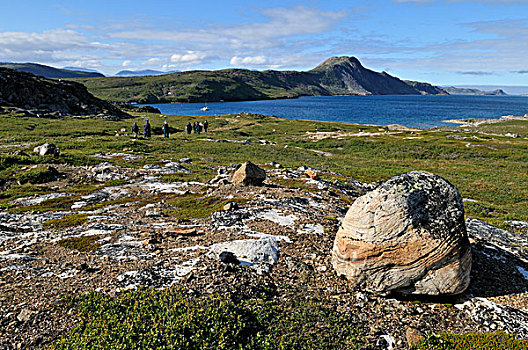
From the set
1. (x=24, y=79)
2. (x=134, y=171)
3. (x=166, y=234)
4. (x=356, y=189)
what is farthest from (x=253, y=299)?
(x=24, y=79)

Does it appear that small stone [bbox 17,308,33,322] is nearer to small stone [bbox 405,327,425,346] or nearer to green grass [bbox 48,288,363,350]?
green grass [bbox 48,288,363,350]

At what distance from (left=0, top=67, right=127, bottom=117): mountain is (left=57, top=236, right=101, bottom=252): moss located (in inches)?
3569

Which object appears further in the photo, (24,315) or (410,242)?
(410,242)

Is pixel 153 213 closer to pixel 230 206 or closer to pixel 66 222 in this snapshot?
pixel 66 222

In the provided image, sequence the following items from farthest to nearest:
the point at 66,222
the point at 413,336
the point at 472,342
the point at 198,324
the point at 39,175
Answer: the point at 39,175 → the point at 66,222 → the point at 413,336 → the point at 472,342 → the point at 198,324

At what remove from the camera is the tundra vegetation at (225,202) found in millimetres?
8711

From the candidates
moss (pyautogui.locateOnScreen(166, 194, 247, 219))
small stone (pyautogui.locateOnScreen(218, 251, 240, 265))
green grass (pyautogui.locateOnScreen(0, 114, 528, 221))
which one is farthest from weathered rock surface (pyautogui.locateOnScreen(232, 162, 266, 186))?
small stone (pyautogui.locateOnScreen(218, 251, 240, 265))

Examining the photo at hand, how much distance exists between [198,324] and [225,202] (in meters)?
11.4

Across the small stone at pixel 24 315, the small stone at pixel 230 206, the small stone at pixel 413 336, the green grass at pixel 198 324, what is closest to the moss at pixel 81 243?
the green grass at pixel 198 324

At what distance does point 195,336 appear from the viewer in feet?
27.8

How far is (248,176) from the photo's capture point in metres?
23.6

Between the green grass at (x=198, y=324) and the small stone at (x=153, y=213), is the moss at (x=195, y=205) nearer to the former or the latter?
the small stone at (x=153, y=213)

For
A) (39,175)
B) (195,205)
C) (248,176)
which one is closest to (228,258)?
(195,205)

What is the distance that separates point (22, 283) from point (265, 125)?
9473cm
